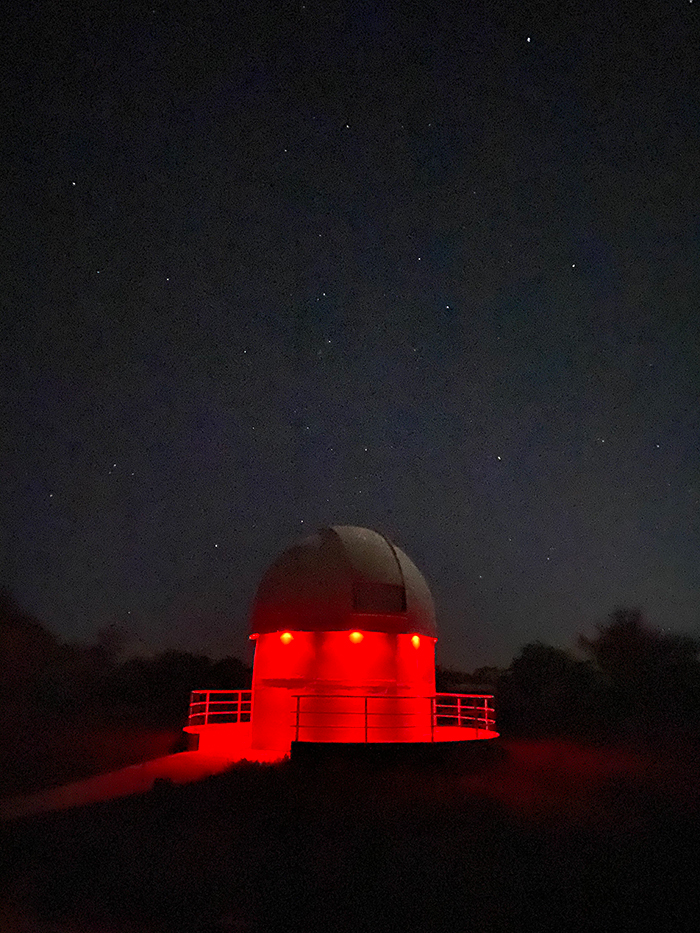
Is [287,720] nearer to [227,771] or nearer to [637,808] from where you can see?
[227,771]

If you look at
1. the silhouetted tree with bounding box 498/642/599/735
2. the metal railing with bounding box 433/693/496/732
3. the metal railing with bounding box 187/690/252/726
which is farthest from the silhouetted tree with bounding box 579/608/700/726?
the metal railing with bounding box 187/690/252/726

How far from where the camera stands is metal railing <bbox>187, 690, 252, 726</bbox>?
15.6 m

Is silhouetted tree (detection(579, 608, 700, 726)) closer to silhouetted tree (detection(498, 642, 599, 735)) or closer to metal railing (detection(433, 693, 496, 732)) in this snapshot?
silhouetted tree (detection(498, 642, 599, 735))

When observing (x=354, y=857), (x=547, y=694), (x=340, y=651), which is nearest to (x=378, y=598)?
(x=340, y=651)

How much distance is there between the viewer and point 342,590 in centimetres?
1377

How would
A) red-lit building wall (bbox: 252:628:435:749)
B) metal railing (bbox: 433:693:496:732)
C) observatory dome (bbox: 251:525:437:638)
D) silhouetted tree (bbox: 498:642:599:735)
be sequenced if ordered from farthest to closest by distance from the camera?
silhouetted tree (bbox: 498:642:599:735) < metal railing (bbox: 433:693:496:732) < observatory dome (bbox: 251:525:437:638) < red-lit building wall (bbox: 252:628:435:749)

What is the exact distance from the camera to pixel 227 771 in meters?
10.9

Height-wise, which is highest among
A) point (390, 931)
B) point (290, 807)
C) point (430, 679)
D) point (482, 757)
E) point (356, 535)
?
point (356, 535)

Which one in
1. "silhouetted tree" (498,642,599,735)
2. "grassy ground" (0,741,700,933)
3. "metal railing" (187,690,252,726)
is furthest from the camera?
"silhouetted tree" (498,642,599,735)

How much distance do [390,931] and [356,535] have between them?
8.37 metres

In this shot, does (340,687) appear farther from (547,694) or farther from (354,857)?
(547,694)

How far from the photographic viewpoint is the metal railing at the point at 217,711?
615 inches

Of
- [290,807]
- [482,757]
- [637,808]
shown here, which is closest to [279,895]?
[290,807]

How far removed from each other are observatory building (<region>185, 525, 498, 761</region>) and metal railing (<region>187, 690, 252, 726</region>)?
86cm
